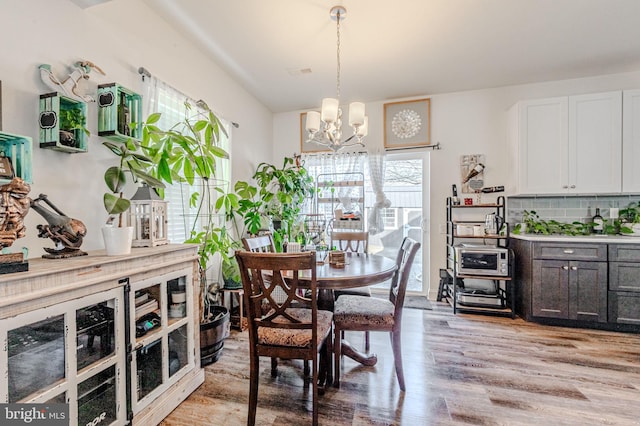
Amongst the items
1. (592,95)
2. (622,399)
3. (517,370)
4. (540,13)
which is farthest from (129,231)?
(592,95)

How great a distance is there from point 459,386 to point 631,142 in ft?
10.6

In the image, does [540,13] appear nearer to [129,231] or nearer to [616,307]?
[616,307]

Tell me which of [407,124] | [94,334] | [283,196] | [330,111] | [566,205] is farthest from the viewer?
[407,124]

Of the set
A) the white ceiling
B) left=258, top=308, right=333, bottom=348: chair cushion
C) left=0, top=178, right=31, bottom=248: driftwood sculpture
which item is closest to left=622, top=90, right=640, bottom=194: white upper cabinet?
the white ceiling

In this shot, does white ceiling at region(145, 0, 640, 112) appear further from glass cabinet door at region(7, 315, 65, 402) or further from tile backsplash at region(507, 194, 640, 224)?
glass cabinet door at region(7, 315, 65, 402)

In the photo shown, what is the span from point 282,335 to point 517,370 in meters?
1.87

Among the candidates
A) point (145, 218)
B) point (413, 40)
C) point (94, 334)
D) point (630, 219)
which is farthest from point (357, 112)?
point (630, 219)

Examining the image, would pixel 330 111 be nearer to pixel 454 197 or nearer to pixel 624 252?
pixel 454 197

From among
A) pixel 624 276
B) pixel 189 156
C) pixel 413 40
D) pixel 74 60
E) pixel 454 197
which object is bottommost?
pixel 624 276

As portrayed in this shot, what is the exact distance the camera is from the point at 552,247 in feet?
9.79

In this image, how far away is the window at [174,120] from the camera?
7.32 feet

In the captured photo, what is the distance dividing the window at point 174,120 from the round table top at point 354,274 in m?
1.37

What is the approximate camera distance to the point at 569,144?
10.3ft

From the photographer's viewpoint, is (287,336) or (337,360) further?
(337,360)
